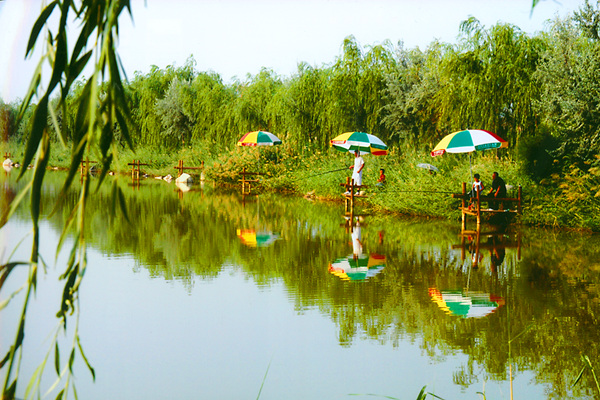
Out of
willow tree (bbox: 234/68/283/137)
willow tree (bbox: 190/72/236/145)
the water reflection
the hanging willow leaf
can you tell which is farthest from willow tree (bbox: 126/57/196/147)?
the hanging willow leaf

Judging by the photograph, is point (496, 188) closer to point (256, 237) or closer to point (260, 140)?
point (256, 237)

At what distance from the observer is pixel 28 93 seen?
6.97ft

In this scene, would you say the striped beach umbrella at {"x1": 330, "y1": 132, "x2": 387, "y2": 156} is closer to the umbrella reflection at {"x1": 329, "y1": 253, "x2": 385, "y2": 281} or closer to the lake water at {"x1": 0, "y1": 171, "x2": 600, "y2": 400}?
the lake water at {"x1": 0, "y1": 171, "x2": 600, "y2": 400}

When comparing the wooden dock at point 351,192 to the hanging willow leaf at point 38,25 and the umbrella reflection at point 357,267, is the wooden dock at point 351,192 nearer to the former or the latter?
the umbrella reflection at point 357,267

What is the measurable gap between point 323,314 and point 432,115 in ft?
64.1

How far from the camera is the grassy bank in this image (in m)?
16.3

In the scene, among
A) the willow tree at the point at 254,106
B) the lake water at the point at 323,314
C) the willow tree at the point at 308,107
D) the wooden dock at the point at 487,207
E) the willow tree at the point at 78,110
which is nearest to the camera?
the willow tree at the point at 78,110

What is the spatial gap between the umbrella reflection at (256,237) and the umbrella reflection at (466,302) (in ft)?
17.6

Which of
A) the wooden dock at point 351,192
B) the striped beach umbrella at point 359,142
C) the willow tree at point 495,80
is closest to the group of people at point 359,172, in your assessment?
the wooden dock at point 351,192

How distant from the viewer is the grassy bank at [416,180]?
16.3 meters

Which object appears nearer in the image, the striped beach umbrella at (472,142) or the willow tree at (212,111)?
the striped beach umbrella at (472,142)

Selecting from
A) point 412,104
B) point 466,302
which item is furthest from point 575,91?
point 412,104

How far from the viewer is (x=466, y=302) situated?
29.1 feet

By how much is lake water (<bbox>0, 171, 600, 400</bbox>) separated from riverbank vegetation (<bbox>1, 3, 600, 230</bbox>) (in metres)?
2.24
